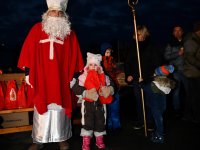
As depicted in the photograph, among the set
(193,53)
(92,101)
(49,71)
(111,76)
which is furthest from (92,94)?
(193,53)

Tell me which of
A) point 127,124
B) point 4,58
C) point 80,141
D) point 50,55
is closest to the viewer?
point 50,55

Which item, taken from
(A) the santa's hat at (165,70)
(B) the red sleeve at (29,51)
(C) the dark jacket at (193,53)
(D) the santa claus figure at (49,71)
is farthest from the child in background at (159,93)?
(B) the red sleeve at (29,51)

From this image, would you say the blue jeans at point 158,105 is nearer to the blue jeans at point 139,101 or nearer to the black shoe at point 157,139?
the black shoe at point 157,139

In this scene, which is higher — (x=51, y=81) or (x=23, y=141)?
(x=51, y=81)

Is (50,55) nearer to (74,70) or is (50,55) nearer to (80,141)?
(74,70)

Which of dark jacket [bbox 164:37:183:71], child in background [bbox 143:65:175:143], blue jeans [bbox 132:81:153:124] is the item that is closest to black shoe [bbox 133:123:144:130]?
blue jeans [bbox 132:81:153:124]

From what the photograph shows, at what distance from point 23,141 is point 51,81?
1488 mm

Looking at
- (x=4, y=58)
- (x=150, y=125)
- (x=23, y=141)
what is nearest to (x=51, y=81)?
(x=23, y=141)

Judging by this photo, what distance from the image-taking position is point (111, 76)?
205 inches

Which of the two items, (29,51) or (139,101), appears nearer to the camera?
(29,51)

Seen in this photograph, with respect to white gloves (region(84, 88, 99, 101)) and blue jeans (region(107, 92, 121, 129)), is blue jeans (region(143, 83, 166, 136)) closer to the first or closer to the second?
blue jeans (region(107, 92, 121, 129))

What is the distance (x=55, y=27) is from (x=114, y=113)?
2144mm

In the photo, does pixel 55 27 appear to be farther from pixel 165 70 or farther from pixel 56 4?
pixel 165 70

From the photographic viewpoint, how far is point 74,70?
4410 millimetres
